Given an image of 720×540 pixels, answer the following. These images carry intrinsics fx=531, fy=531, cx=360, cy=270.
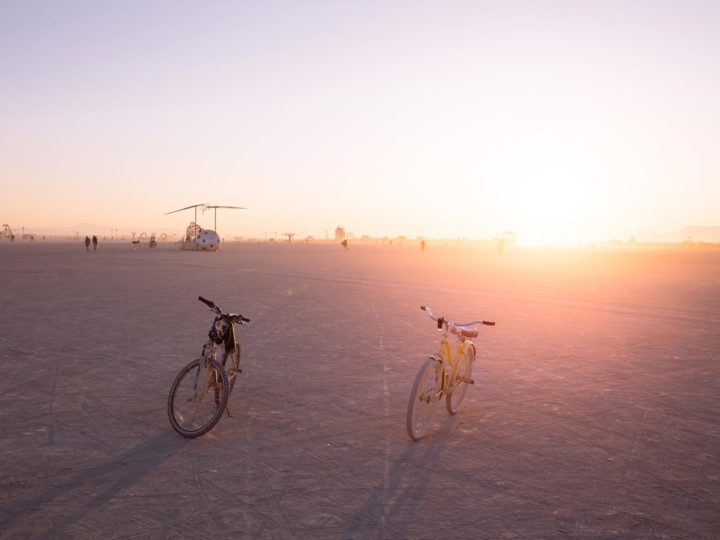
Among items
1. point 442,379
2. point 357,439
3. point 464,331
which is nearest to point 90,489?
point 357,439

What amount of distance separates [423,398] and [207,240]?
222 feet

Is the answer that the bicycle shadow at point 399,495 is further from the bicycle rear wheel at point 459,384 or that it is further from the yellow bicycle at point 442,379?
the bicycle rear wheel at point 459,384

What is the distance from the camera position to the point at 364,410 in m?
6.65

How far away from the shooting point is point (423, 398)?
5684mm

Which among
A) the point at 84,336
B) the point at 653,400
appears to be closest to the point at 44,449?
the point at 84,336

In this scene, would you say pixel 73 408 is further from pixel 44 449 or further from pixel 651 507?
pixel 651 507

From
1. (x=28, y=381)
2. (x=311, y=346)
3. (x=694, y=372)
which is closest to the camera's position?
(x=28, y=381)

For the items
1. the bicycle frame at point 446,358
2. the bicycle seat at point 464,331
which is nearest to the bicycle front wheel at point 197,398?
the bicycle frame at point 446,358

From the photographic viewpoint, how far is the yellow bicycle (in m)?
5.56

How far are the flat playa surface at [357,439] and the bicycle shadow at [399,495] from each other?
20 millimetres

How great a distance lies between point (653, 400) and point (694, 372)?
6.88 ft

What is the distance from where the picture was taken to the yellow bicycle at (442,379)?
5559 millimetres

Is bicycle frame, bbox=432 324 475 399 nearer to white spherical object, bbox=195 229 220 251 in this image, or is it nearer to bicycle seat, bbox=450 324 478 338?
bicycle seat, bbox=450 324 478 338

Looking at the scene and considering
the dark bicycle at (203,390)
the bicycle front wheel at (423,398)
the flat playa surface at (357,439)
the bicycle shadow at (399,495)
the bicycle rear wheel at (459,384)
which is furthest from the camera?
the bicycle rear wheel at (459,384)
